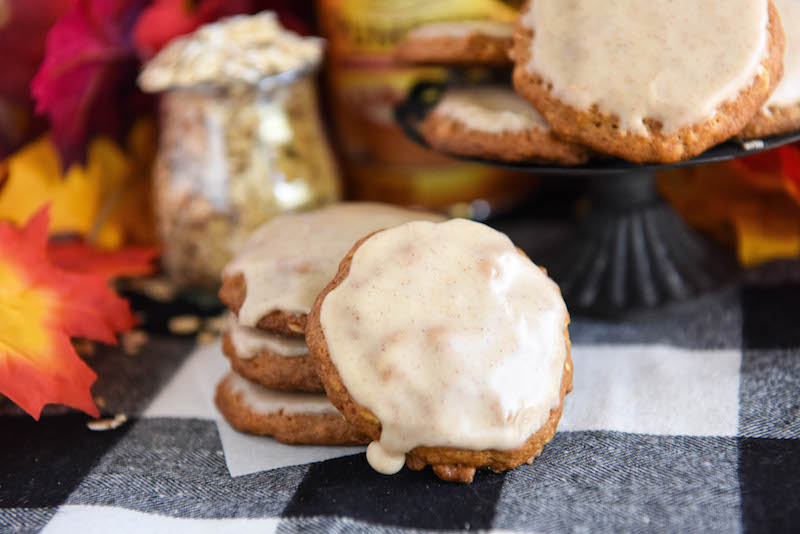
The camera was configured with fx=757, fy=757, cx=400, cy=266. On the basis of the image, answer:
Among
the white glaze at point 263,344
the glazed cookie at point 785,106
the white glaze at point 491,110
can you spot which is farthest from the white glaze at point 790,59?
the white glaze at point 263,344

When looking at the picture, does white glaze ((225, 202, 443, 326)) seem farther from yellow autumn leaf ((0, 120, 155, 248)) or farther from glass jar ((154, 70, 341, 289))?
yellow autumn leaf ((0, 120, 155, 248))

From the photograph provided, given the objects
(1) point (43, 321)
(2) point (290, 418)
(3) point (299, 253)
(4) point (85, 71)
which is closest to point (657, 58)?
(3) point (299, 253)

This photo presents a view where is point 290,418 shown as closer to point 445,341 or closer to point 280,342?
point 280,342

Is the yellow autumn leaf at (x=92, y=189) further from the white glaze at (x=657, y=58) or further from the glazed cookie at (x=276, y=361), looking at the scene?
the white glaze at (x=657, y=58)

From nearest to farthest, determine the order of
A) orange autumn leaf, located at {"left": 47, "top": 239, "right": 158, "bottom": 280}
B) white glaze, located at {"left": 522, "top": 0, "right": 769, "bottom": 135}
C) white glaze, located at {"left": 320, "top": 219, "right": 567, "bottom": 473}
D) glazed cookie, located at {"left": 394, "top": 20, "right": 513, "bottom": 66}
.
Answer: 1. white glaze, located at {"left": 320, "top": 219, "right": 567, "bottom": 473}
2. white glaze, located at {"left": 522, "top": 0, "right": 769, "bottom": 135}
3. glazed cookie, located at {"left": 394, "top": 20, "right": 513, "bottom": 66}
4. orange autumn leaf, located at {"left": 47, "top": 239, "right": 158, "bottom": 280}

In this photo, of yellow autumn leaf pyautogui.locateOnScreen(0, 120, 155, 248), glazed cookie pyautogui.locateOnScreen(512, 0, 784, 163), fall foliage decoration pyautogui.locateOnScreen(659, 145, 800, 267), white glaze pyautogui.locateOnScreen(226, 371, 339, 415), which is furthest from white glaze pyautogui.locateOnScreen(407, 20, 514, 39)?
yellow autumn leaf pyautogui.locateOnScreen(0, 120, 155, 248)

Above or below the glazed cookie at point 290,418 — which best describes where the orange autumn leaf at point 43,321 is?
above

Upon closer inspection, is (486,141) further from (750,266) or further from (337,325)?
(750,266)
